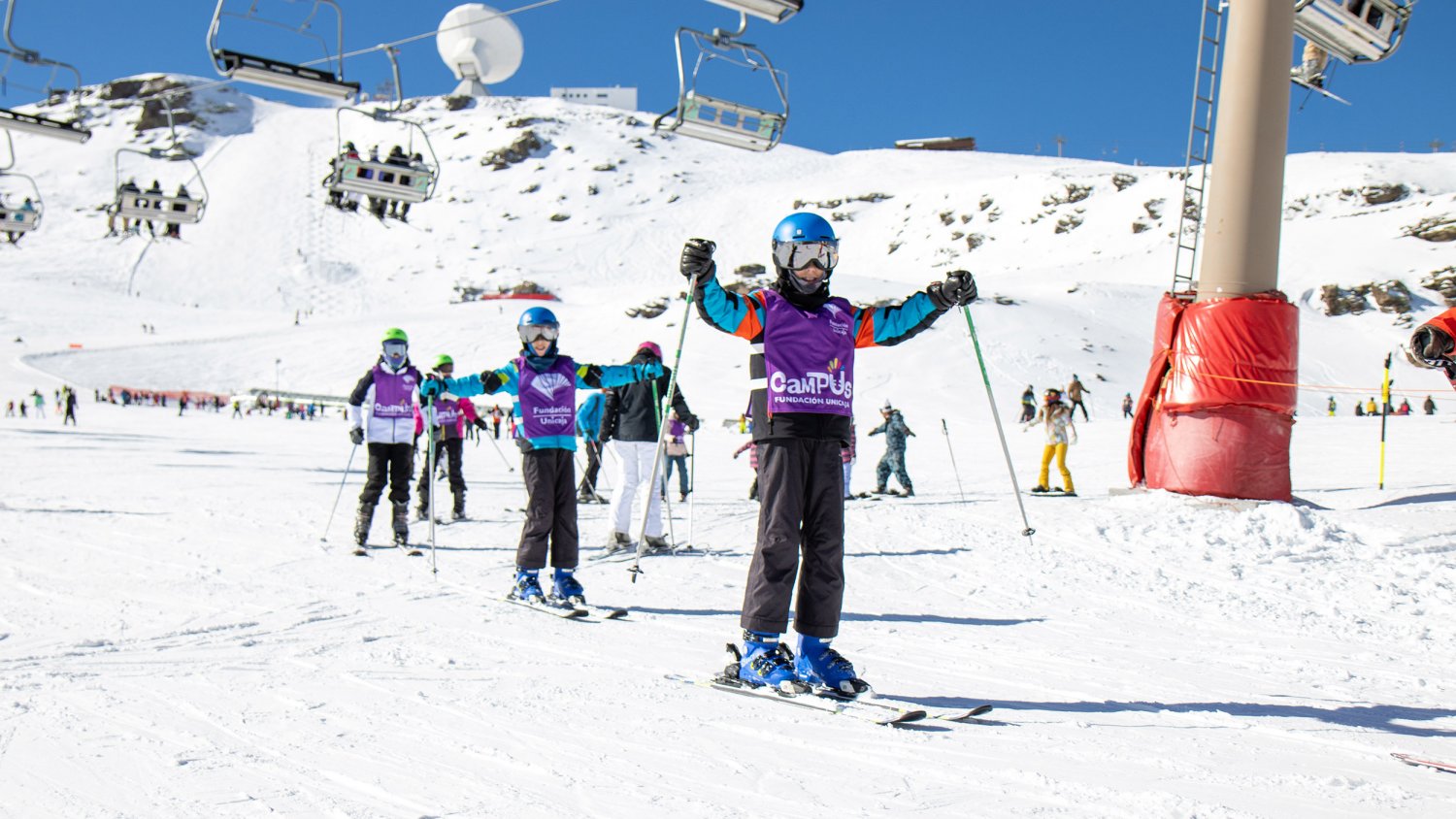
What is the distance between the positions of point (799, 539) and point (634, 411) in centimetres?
490

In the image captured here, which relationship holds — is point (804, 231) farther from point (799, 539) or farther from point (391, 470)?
point (391, 470)

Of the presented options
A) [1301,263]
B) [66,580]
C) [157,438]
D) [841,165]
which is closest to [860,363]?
[157,438]

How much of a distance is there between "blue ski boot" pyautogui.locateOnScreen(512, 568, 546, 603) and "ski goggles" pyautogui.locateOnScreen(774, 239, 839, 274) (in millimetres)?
2893

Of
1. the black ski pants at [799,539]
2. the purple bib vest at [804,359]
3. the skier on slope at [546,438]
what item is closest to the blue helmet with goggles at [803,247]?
the purple bib vest at [804,359]

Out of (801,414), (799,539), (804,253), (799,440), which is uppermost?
(804,253)

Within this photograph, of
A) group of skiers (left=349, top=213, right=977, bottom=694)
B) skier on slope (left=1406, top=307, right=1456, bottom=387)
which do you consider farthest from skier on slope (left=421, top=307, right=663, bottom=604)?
skier on slope (left=1406, top=307, right=1456, bottom=387)

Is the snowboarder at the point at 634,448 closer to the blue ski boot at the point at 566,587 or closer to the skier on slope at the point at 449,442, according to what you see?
the blue ski boot at the point at 566,587

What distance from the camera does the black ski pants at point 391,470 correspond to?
9297 mm

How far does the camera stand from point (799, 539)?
4.38 m

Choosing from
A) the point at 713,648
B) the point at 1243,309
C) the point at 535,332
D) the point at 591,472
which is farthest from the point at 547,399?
the point at 591,472

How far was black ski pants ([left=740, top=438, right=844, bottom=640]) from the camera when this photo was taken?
431 cm

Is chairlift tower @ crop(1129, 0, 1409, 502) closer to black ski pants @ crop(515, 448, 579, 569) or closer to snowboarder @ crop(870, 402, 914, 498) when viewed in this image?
snowboarder @ crop(870, 402, 914, 498)

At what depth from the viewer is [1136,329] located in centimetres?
5019

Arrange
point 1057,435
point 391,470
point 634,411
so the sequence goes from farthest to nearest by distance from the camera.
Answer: point 1057,435 < point 391,470 < point 634,411
